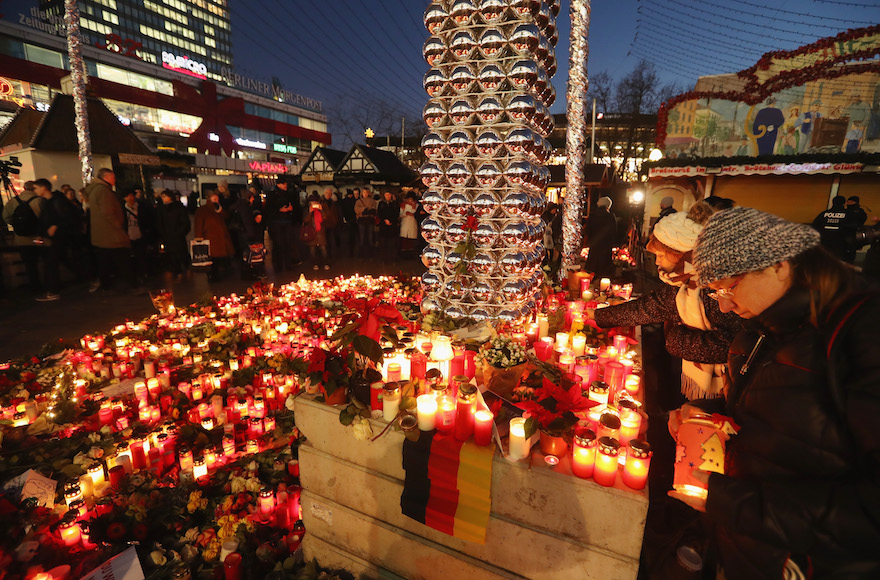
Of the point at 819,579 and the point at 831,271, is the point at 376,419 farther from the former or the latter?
the point at 831,271

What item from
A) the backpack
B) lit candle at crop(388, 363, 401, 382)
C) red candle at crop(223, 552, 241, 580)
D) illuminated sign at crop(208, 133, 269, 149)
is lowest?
→ red candle at crop(223, 552, 241, 580)

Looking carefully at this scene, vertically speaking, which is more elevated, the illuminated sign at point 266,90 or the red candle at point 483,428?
the illuminated sign at point 266,90

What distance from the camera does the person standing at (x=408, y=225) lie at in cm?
1147

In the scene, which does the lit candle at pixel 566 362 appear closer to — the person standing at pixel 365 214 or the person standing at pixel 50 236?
the person standing at pixel 50 236

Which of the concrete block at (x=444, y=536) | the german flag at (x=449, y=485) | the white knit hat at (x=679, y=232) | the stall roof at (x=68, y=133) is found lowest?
the concrete block at (x=444, y=536)


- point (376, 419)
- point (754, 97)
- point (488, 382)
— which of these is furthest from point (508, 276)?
point (754, 97)

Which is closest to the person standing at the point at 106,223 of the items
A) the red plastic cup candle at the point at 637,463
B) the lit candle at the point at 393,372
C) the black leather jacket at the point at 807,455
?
the lit candle at the point at 393,372

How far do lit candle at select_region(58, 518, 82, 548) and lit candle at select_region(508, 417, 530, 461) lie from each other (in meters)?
2.86

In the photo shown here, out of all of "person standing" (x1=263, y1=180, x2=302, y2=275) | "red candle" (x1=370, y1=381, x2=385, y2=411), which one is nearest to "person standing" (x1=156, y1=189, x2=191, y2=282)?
"person standing" (x1=263, y1=180, x2=302, y2=275)

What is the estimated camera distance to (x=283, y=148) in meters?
55.8

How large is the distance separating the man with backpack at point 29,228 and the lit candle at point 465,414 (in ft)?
31.1

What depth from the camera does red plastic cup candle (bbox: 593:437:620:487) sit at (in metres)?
1.82

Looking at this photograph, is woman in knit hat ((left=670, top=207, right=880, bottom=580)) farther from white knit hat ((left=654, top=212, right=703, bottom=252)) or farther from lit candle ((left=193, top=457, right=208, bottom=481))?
lit candle ((left=193, top=457, right=208, bottom=481))

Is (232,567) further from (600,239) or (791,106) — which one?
(791,106)
